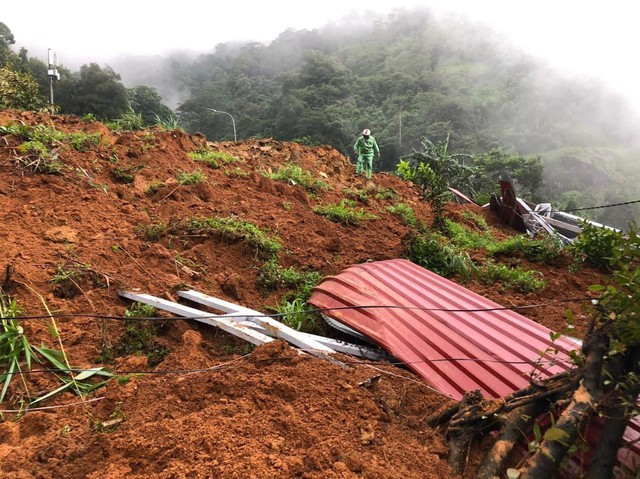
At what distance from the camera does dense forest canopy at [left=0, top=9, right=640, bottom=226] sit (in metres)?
35.1

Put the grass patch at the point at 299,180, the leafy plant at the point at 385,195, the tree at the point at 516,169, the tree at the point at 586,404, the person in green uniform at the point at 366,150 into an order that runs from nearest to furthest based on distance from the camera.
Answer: the tree at the point at 586,404 < the grass patch at the point at 299,180 < the leafy plant at the point at 385,195 < the person in green uniform at the point at 366,150 < the tree at the point at 516,169

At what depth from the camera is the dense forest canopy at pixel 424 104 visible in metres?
35.1

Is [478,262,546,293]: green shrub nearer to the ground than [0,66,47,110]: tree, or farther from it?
nearer to the ground

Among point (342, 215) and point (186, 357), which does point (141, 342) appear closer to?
point (186, 357)

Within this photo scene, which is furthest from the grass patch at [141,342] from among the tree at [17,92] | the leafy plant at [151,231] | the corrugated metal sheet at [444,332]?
the tree at [17,92]

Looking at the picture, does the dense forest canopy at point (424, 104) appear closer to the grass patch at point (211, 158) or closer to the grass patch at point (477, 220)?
the grass patch at point (477, 220)

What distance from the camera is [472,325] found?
2934mm

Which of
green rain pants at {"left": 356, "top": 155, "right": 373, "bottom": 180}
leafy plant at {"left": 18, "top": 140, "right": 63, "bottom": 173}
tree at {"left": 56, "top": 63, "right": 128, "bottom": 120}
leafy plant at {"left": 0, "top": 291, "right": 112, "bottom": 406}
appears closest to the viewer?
Result: leafy plant at {"left": 0, "top": 291, "right": 112, "bottom": 406}

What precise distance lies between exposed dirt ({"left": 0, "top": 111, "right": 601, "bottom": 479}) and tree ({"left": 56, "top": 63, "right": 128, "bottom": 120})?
23.6 metres

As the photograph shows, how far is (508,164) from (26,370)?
26.7 m

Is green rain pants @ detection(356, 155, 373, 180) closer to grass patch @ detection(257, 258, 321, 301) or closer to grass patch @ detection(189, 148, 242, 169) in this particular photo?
grass patch @ detection(189, 148, 242, 169)

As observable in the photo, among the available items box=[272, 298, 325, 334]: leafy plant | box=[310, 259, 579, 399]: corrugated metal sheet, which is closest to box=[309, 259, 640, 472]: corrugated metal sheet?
box=[310, 259, 579, 399]: corrugated metal sheet

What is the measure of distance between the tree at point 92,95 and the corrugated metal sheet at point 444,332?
2805 centimetres

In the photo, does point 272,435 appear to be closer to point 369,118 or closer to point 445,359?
point 445,359
